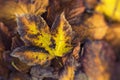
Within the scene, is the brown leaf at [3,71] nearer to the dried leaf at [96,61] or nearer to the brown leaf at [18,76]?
the brown leaf at [18,76]

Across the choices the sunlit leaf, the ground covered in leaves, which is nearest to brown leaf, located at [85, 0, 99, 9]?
the ground covered in leaves

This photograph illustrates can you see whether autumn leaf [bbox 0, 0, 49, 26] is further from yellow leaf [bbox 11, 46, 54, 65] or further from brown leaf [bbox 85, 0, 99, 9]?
brown leaf [bbox 85, 0, 99, 9]

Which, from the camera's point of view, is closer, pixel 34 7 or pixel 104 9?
pixel 34 7

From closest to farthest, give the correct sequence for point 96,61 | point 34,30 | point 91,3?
point 34,30 < point 96,61 < point 91,3

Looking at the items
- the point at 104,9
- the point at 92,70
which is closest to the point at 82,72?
the point at 92,70

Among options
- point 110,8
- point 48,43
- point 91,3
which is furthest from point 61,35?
point 110,8

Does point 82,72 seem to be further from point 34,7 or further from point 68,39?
point 34,7

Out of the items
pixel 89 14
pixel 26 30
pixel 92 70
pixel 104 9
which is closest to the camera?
pixel 26 30

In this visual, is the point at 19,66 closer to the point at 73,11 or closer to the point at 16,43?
the point at 16,43
